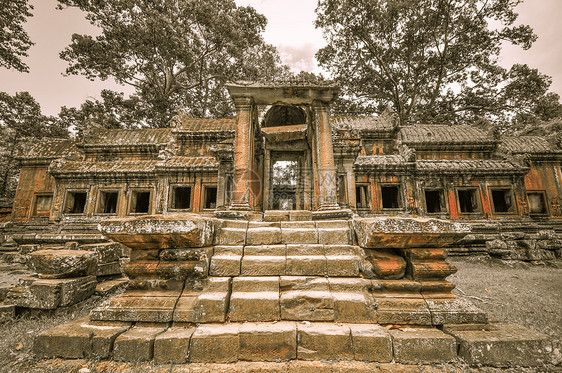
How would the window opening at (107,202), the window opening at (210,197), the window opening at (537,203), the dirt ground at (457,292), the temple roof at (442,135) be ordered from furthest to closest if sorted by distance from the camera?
the window opening at (537,203)
the temple roof at (442,135)
the window opening at (107,202)
the window opening at (210,197)
the dirt ground at (457,292)

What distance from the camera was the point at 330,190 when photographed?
5.77 metres

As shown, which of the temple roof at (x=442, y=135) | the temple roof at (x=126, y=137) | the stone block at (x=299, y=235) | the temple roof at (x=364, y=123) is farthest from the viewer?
the temple roof at (x=126, y=137)

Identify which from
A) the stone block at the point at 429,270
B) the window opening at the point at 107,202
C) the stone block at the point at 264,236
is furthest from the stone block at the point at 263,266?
the window opening at the point at 107,202

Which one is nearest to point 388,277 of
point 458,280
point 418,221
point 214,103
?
point 418,221

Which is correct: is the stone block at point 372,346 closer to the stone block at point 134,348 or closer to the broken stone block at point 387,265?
the broken stone block at point 387,265

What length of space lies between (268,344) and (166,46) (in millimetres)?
21078

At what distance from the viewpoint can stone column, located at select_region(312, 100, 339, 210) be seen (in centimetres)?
575

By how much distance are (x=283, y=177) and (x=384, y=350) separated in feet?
49.2

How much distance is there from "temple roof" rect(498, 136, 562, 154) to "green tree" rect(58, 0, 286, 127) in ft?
59.7

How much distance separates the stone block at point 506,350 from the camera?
2348 millimetres

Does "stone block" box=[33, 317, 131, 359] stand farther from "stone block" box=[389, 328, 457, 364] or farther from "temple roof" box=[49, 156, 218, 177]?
"temple roof" box=[49, 156, 218, 177]

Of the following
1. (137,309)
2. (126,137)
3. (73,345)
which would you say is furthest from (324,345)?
(126,137)

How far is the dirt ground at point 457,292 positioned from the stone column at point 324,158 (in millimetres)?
3426

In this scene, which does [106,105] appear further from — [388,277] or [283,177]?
[388,277]
